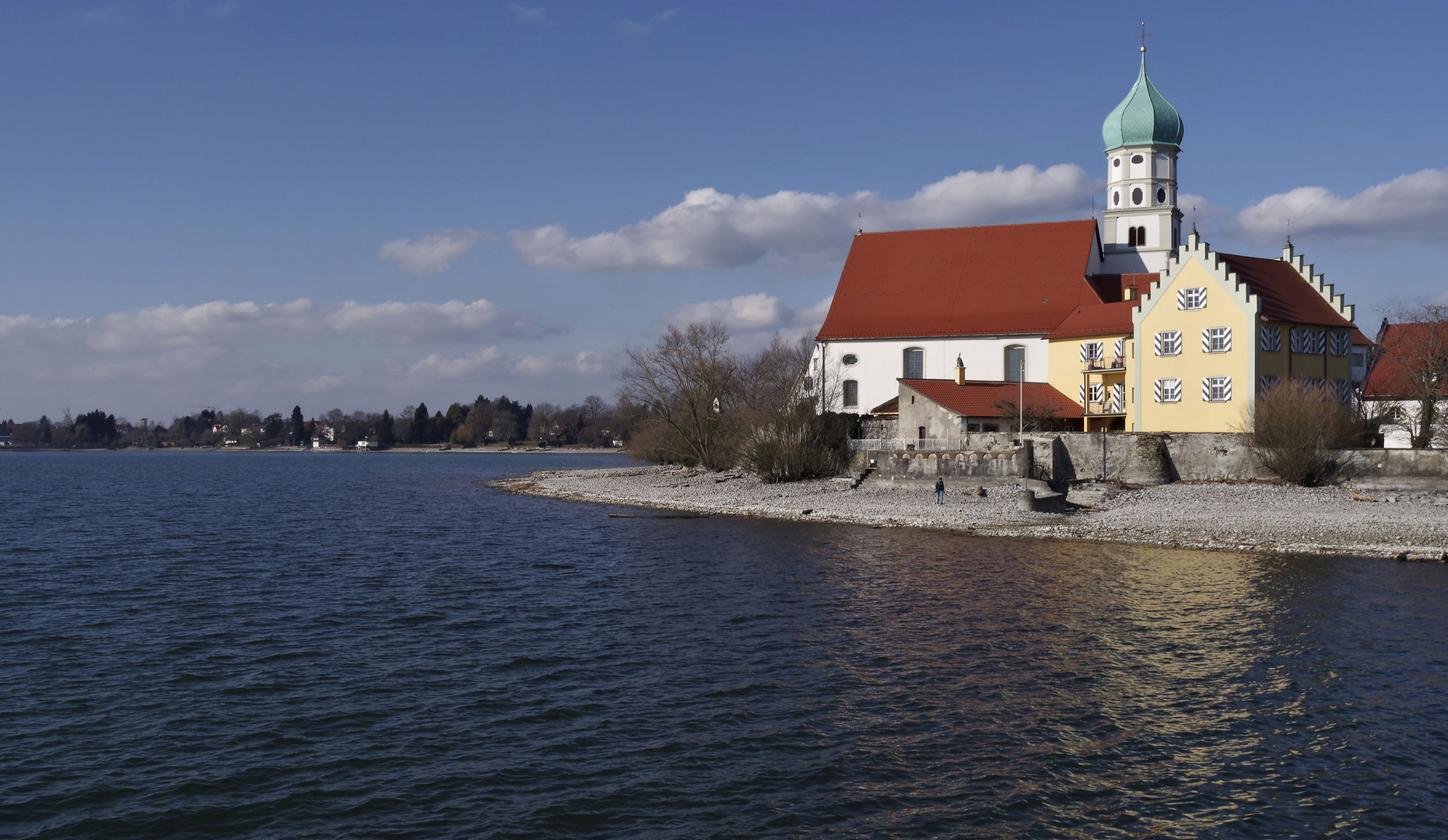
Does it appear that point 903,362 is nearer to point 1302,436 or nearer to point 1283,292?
point 1283,292

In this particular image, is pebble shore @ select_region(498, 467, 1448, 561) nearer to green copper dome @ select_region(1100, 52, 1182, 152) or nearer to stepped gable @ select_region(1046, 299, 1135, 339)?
stepped gable @ select_region(1046, 299, 1135, 339)

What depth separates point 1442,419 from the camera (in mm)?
43031

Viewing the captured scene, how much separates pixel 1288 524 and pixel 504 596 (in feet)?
Answer: 82.9

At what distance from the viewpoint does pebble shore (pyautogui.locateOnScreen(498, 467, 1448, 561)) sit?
3212 centimetres

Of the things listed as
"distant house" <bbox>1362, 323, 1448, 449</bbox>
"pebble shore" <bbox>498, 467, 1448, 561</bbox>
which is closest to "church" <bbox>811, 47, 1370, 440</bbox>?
"distant house" <bbox>1362, 323, 1448, 449</bbox>

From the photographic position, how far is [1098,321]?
5153cm

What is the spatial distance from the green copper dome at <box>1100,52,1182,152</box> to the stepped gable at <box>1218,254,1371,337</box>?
492 inches

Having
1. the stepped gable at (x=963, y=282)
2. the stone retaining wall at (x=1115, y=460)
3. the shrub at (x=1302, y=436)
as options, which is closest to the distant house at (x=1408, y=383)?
the shrub at (x=1302, y=436)

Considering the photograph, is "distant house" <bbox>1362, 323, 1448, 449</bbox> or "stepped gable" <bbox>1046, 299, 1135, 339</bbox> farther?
"stepped gable" <bbox>1046, 299, 1135, 339</bbox>

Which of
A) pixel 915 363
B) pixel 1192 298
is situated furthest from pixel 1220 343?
pixel 915 363

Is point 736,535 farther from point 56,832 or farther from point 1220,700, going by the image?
point 56,832

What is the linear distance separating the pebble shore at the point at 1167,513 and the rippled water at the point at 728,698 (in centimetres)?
317

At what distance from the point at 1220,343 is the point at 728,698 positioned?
1450 inches

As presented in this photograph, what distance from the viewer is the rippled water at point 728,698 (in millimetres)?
11258
